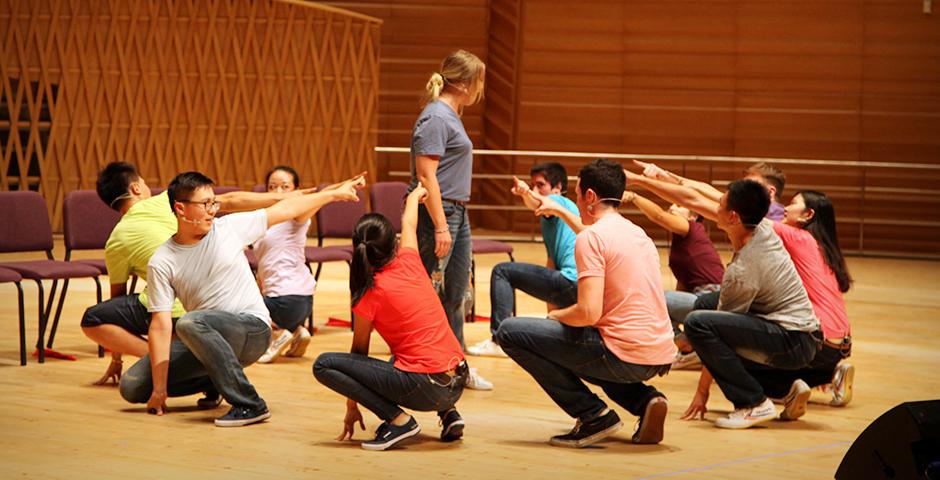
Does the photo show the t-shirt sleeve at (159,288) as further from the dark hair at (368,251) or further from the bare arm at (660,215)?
the bare arm at (660,215)

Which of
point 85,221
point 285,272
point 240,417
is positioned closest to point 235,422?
point 240,417

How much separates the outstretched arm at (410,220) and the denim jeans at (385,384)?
380mm

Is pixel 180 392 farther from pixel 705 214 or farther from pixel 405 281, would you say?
pixel 705 214

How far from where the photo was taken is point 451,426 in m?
3.52

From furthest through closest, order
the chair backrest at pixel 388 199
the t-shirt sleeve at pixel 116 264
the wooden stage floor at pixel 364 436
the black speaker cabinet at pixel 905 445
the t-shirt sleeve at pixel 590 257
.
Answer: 1. the chair backrest at pixel 388 199
2. the t-shirt sleeve at pixel 116 264
3. the t-shirt sleeve at pixel 590 257
4. the wooden stage floor at pixel 364 436
5. the black speaker cabinet at pixel 905 445

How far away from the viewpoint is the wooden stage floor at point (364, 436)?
3.22m

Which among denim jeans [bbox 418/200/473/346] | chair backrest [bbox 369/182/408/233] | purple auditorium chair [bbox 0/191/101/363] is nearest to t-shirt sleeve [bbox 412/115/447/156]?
denim jeans [bbox 418/200/473/346]

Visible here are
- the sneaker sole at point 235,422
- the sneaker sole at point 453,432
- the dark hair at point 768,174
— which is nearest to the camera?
the sneaker sole at point 453,432

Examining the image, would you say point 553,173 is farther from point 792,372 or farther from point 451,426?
point 451,426

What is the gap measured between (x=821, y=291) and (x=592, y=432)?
1.20 meters

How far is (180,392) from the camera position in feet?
13.0

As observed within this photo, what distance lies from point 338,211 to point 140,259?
2.24m

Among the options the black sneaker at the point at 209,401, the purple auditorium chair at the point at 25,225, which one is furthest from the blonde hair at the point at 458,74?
the purple auditorium chair at the point at 25,225

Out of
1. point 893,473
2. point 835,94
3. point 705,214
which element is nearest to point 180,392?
point 705,214
